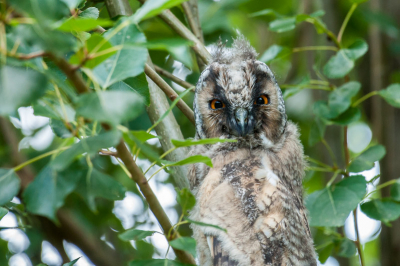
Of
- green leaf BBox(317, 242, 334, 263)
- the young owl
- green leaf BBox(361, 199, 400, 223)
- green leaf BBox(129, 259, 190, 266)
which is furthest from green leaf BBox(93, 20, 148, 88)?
green leaf BBox(317, 242, 334, 263)

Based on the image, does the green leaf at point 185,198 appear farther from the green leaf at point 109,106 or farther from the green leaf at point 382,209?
the green leaf at point 382,209

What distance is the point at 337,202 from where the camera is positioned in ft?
6.32

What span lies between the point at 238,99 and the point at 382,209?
84 centimetres

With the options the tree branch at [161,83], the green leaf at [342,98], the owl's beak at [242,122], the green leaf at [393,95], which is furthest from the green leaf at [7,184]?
the green leaf at [393,95]

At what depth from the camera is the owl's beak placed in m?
2.12

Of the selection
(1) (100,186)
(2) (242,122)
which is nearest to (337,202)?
(2) (242,122)

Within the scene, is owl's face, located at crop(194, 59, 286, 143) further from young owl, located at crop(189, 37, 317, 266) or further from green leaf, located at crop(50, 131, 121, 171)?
green leaf, located at crop(50, 131, 121, 171)

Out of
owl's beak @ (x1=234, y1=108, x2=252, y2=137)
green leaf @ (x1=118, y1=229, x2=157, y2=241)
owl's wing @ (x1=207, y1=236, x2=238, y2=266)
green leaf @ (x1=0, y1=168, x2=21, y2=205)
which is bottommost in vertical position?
owl's wing @ (x1=207, y1=236, x2=238, y2=266)

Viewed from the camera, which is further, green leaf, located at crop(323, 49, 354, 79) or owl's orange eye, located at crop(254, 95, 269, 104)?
owl's orange eye, located at crop(254, 95, 269, 104)

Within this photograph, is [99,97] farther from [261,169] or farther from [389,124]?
[389,124]

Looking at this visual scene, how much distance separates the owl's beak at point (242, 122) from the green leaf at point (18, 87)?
136cm

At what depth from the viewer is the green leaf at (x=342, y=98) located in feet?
6.73

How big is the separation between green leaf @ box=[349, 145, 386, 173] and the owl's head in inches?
17.2

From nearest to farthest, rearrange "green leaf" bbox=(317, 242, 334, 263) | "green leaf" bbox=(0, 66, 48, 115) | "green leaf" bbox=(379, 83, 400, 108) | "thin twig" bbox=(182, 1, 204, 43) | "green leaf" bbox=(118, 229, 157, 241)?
"green leaf" bbox=(0, 66, 48, 115) → "green leaf" bbox=(118, 229, 157, 241) → "green leaf" bbox=(379, 83, 400, 108) → "green leaf" bbox=(317, 242, 334, 263) → "thin twig" bbox=(182, 1, 204, 43)
